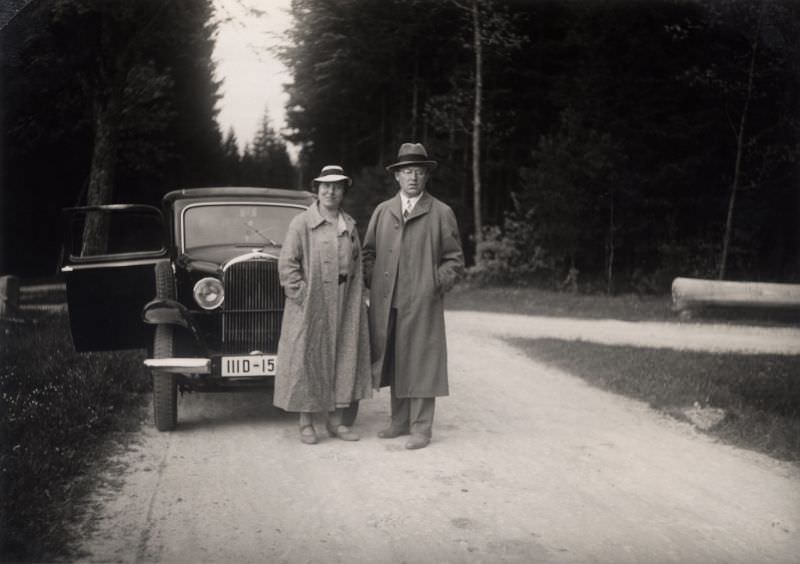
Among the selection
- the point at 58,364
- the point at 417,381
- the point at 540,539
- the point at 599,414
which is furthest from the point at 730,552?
the point at 58,364

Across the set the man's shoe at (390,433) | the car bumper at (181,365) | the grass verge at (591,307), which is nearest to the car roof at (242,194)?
the car bumper at (181,365)

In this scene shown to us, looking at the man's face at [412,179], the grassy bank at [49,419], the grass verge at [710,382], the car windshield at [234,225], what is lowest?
the grass verge at [710,382]

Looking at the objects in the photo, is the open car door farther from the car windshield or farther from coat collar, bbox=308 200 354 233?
coat collar, bbox=308 200 354 233

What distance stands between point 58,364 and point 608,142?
14.4 meters

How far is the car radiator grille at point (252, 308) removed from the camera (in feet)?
20.1

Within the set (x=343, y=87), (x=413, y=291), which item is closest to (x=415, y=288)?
(x=413, y=291)

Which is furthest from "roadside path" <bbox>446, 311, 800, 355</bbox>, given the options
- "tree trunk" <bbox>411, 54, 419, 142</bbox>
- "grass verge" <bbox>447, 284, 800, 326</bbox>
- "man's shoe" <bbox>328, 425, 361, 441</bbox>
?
"man's shoe" <bbox>328, 425, 361, 441</bbox>

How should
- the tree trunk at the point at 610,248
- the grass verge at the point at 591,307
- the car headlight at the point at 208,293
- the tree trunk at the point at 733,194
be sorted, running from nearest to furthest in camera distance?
the car headlight at the point at 208,293 → the grass verge at the point at 591,307 → the tree trunk at the point at 733,194 → the tree trunk at the point at 610,248

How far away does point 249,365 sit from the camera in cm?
586

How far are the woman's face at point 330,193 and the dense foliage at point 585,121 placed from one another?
839 mm

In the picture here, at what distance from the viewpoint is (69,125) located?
566 cm

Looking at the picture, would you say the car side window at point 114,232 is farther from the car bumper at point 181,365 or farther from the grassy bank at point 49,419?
the car bumper at point 181,365

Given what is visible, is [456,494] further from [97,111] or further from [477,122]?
[477,122]

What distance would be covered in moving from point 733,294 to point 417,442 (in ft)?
32.5
